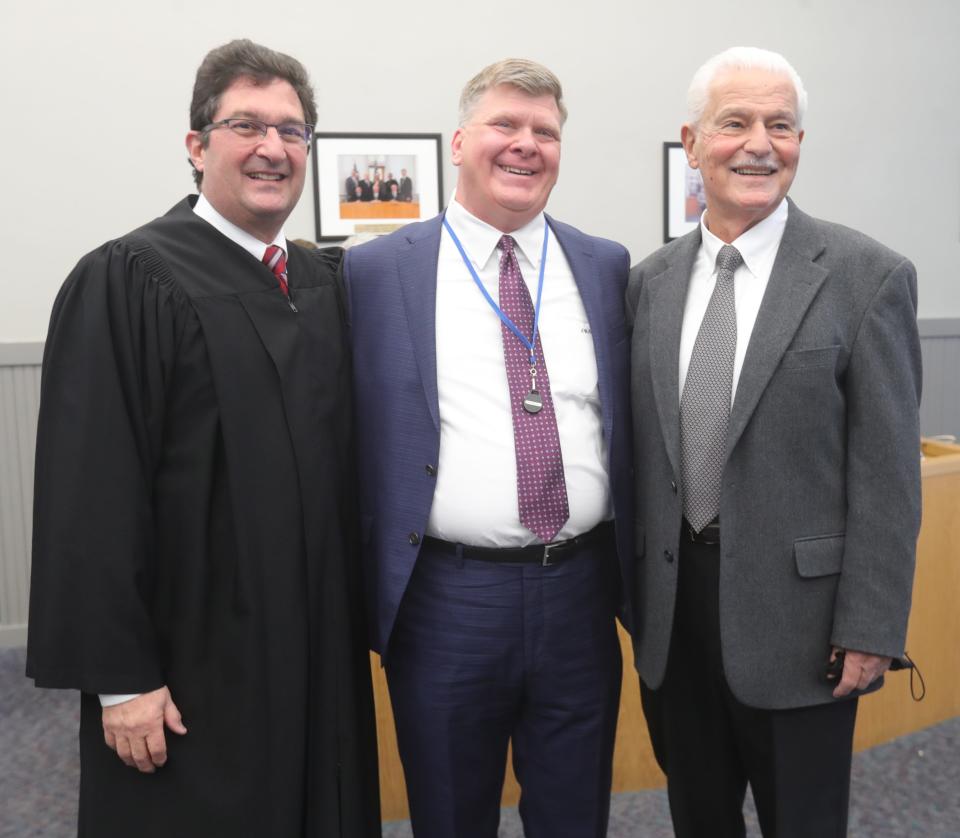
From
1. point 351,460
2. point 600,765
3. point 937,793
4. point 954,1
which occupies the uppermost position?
point 954,1

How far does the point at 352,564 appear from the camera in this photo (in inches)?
70.3

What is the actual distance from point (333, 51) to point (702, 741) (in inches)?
136

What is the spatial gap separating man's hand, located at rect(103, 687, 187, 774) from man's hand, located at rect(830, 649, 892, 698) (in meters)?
1.19

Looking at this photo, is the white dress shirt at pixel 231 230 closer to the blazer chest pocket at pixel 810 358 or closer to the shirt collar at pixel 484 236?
the shirt collar at pixel 484 236

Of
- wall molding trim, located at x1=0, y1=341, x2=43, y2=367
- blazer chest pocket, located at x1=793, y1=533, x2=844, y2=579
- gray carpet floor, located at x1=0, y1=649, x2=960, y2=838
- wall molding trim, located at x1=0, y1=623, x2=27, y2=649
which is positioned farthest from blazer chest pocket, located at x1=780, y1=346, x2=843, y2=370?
wall molding trim, located at x1=0, y1=623, x2=27, y2=649

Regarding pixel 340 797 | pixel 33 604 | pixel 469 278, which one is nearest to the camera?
pixel 33 604

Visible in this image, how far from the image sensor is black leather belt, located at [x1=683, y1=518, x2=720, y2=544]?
1.67m

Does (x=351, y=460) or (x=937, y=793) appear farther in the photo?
→ (x=937, y=793)

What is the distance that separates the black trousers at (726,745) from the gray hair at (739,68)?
0.85 m

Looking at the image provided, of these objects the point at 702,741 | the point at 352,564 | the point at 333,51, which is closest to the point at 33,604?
the point at 352,564

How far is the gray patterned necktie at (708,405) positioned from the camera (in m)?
1.65

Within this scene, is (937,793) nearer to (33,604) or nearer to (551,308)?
(551,308)

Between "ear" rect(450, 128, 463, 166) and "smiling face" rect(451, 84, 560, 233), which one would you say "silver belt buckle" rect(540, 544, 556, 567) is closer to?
"smiling face" rect(451, 84, 560, 233)

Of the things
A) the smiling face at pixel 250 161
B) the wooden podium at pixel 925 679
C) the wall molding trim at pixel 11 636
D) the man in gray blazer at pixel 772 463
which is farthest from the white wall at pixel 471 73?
the man in gray blazer at pixel 772 463
